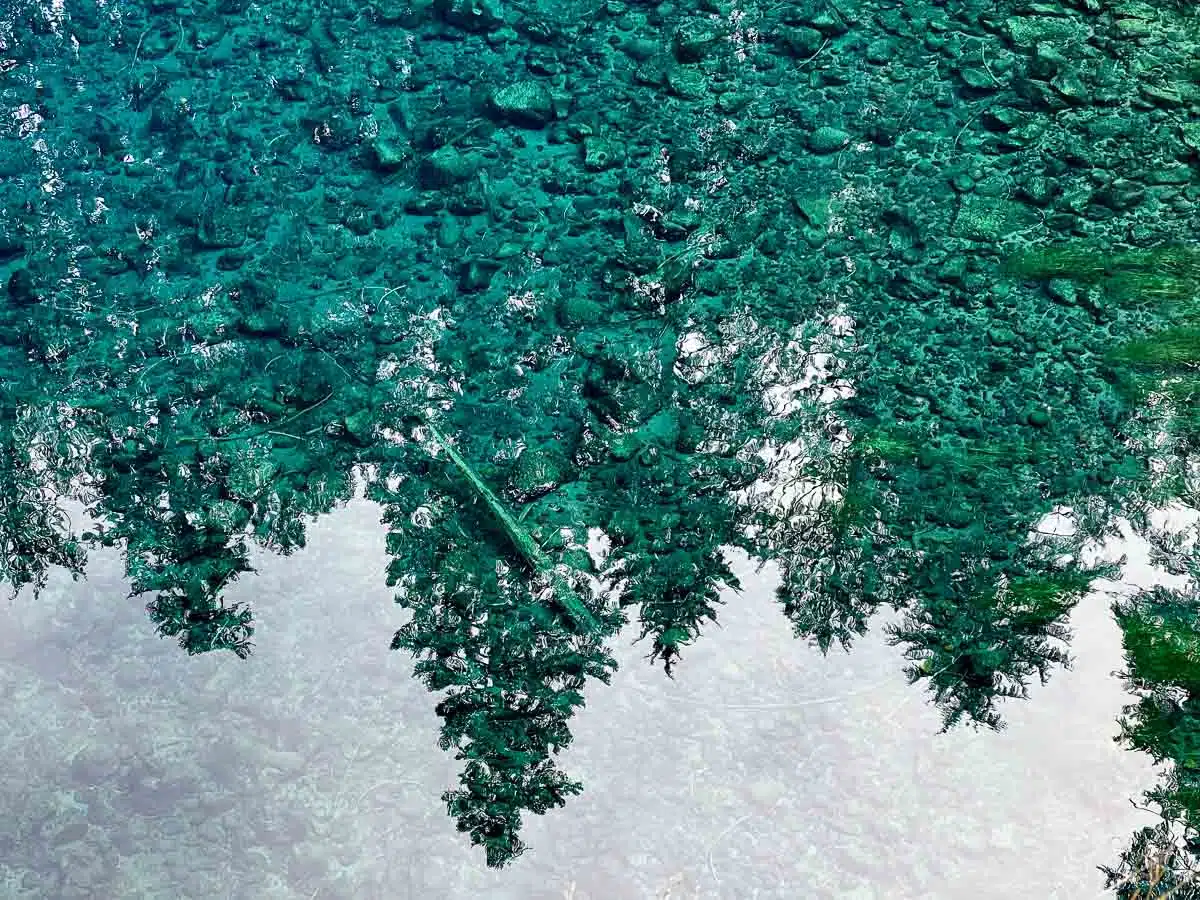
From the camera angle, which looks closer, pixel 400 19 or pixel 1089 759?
pixel 1089 759

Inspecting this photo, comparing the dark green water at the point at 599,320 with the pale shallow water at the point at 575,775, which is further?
the dark green water at the point at 599,320

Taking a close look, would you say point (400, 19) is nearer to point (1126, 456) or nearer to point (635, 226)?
point (635, 226)

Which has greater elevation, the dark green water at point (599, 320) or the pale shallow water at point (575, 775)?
the dark green water at point (599, 320)

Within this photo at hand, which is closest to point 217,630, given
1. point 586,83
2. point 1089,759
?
point 1089,759

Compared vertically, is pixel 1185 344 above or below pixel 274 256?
below
